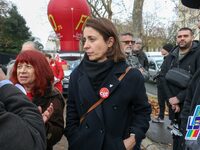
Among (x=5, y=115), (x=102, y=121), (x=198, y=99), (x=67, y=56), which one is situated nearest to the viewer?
(x=5, y=115)

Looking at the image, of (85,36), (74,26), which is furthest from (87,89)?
(74,26)

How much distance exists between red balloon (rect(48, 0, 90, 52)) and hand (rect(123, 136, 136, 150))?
20253 millimetres

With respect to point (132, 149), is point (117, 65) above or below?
above

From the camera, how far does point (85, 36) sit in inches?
115

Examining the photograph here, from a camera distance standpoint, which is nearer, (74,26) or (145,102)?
(145,102)

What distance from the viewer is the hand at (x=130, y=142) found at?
9.29ft

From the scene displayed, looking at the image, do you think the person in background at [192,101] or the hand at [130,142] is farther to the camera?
the hand at [130,142]

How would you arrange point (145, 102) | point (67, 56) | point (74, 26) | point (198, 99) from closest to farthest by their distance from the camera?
point (198, 99) → point (145, 102) → point (67, 56) → point (74, 26)

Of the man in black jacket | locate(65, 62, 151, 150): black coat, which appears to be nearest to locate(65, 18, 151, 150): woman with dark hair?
locate(65, 62, 151, 150): black coat

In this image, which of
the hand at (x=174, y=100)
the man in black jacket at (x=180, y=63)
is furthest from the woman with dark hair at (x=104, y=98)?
the hand at (x=174, y=100)

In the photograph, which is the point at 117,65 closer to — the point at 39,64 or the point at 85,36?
the point at 85,36

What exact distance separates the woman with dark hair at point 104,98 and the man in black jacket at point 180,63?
1.71 meters

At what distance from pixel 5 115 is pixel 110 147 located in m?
1.45

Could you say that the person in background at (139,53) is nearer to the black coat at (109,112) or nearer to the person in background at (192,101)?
the black coat at (109,112)
